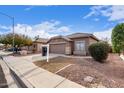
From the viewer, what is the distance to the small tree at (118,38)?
16259 millimetres

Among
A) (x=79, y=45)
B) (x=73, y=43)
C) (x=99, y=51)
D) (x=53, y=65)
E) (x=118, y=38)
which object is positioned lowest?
(x=53, y=65)

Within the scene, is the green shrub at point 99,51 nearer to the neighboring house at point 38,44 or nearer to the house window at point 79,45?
the house window at point 79,45

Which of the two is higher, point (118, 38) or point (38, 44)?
point (118, 38)

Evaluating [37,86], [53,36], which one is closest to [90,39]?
[53,36]

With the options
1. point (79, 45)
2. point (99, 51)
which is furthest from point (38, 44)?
point (99, 51)

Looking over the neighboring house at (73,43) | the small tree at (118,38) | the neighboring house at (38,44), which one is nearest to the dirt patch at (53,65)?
the small tree at (118,38)

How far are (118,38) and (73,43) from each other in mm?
11495

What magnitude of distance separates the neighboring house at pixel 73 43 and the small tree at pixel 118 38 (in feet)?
26.6

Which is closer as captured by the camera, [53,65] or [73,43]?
[53,65]

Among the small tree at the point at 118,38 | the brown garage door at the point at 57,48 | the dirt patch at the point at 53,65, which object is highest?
the small tree at the point at 118,38

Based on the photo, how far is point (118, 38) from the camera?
1639cm

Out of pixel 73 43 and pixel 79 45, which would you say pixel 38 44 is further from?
pixel 79 45
